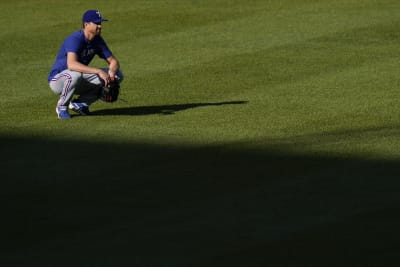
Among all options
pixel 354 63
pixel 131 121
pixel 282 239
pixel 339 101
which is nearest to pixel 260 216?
pixel 282 239

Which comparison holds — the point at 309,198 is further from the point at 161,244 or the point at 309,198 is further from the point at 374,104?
the point at 374,104

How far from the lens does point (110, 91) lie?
43.0ft

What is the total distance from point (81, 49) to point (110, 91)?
562mm

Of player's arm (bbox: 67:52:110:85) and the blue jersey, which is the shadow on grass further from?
the blue jersey

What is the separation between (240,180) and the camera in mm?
9898

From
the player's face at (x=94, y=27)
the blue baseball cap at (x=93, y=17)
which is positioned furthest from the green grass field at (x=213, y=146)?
the blue baseball cap at (x=93, y=17)

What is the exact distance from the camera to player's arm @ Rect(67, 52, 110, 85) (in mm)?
12883

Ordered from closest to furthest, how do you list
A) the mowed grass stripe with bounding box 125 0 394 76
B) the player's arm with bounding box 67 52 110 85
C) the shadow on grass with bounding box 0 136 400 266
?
the shadow on grass with bounding box 0 136 400 266 < the player's arm with bounding box 67 52 110 85 < the mowed grass stripe with bounding box 125 0 394 76

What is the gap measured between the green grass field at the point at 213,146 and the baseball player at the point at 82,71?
258mm

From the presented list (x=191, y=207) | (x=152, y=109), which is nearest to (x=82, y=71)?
(x=152, y=109)

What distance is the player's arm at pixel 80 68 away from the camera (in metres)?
12.9

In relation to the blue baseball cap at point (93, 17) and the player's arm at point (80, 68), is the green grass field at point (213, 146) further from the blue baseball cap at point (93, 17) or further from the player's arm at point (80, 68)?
the blue baseball cap at point (93, 17)

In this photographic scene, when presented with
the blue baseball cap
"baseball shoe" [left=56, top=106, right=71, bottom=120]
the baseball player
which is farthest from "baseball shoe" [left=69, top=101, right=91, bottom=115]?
the blue baseball cap

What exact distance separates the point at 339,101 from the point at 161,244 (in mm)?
6266
